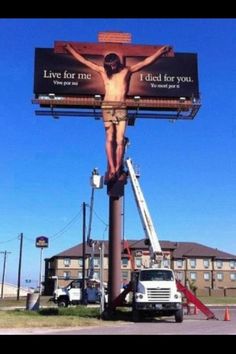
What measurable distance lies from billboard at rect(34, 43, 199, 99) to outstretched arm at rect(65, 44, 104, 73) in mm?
140

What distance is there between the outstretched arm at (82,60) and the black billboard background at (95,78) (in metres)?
0.20

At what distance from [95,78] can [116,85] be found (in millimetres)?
1389

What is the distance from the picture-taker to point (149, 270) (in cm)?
2430

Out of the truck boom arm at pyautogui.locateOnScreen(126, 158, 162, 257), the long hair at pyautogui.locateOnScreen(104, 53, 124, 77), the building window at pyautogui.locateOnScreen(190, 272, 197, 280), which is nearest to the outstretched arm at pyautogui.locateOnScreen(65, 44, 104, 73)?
the long hair at pyautogui.locateOnScreen(104, 53, 124, 77)

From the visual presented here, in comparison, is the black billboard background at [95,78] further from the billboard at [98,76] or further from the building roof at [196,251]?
the building roof at [196,251]

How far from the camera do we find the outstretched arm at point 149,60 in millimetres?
33812

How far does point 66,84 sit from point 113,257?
11.8 meters

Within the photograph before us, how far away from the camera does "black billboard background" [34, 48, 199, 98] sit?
3350cm

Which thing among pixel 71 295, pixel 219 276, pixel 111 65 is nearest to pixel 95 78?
pixel 111 65

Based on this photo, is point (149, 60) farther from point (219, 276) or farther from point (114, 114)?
point (219, 276)

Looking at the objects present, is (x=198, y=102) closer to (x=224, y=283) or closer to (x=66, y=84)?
(x=66, y=84)
